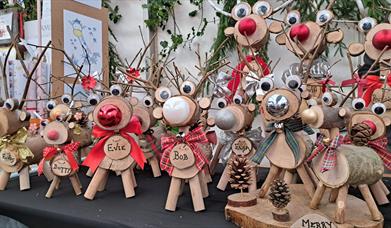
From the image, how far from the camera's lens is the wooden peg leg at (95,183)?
0.87 m

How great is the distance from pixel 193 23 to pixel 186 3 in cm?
12

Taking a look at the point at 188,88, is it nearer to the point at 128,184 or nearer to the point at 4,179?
the point at 128,184

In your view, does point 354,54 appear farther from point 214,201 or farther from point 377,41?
point 214,201

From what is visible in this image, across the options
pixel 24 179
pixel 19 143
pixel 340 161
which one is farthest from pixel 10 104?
pixel 340 161

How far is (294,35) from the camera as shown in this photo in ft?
2.92

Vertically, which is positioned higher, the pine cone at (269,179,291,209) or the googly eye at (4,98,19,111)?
the googly eye at (4,98,19,111)

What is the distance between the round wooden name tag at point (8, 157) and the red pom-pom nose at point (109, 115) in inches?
12.4

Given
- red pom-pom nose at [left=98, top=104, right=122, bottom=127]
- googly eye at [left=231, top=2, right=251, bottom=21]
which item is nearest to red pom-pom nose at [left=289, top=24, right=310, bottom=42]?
googly eye at [left=231, top=2, right=251, bottom=21]

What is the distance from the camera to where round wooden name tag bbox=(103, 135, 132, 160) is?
0.88 metres

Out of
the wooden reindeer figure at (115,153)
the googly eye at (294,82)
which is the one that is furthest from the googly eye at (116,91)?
the googly eye at (294,82)

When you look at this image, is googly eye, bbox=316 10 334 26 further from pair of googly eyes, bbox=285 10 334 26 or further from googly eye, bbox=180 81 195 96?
googly eye, bbox=180 81 195 96

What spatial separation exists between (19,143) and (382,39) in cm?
96

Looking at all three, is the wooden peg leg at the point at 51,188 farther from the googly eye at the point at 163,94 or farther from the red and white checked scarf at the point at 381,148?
the red and white checked scarf at the point at 381,148

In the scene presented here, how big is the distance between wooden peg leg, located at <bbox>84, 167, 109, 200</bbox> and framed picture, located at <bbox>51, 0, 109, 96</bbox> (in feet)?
1.87
